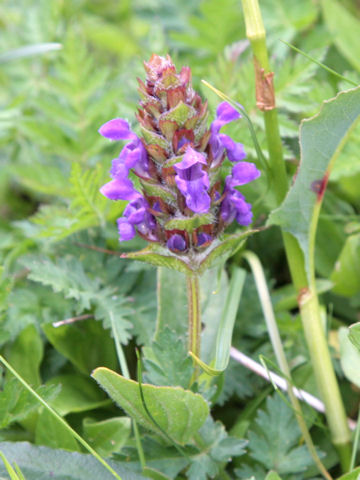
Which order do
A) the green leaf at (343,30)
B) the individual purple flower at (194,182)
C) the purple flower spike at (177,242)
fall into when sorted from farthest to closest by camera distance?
the green leaf at (343,30) < the purple flower spike at (177,242) < the individual purple flower at (194,182)

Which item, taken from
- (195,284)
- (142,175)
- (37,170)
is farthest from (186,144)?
(37,170)

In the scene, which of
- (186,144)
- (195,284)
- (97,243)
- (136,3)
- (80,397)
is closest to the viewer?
(186,144)

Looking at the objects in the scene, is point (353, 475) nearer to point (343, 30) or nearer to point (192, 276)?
point (192, 276)

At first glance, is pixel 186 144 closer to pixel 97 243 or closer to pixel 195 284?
pixel 195 284

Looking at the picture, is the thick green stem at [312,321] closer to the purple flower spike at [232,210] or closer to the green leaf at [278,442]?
the green leaf at [278,442]

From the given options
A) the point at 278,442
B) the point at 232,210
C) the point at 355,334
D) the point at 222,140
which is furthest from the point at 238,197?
the point at 278,442

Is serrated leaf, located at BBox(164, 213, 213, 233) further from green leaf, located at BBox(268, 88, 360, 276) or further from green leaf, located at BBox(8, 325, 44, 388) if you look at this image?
green leaf, located at BBox(8, 325, 44, 388)

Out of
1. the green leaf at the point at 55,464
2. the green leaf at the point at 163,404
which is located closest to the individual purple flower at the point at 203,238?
the green leaf at the point at 163,404
